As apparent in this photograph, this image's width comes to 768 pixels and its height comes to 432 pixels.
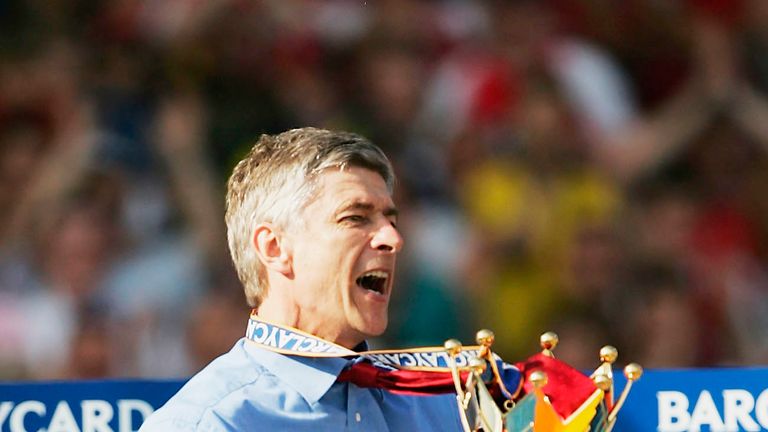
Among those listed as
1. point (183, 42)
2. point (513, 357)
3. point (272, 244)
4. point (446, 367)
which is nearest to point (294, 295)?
point (272, 244)

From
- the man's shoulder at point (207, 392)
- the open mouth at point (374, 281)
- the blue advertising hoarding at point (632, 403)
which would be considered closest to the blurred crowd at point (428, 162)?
the blue advertising hoarding at point (632, 403)

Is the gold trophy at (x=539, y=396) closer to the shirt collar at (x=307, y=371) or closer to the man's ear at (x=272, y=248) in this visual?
the shirt collar at (x=307, y=371)

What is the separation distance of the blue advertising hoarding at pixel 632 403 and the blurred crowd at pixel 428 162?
1.89m

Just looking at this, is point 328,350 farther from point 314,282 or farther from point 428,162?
point 428,162

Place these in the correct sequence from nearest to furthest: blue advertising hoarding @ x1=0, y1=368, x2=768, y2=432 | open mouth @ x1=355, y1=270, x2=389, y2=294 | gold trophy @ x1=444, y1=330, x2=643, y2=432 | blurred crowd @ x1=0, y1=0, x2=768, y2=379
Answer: gold trophy @ x1=444, y1=330, x2=643, y2=432 < open mouth @ x1=355, y1=270, x2=389, y2=294 < blue advertising hoarding @ x1=0, y1=368, x2=768, y2=432 < blurred crowd @ x1=0, y1=0, x2=768, y2=379

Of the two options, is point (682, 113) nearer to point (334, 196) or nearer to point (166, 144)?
point (166, 144)

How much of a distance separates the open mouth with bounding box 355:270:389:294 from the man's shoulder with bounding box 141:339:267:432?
0.97 ft

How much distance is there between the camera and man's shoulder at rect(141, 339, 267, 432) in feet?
11.1

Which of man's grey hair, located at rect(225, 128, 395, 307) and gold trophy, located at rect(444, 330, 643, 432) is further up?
man's grey hair, located at rect(225, 128, 395, 307)

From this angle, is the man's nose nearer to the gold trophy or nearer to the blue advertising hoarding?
the gold trophy

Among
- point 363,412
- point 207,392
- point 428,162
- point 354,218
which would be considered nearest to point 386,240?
point 354,218

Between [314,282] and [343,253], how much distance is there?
0.31 feet

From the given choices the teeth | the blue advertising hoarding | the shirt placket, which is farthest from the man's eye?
the blue advertising hoarding

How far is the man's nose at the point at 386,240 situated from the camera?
11.8ft
